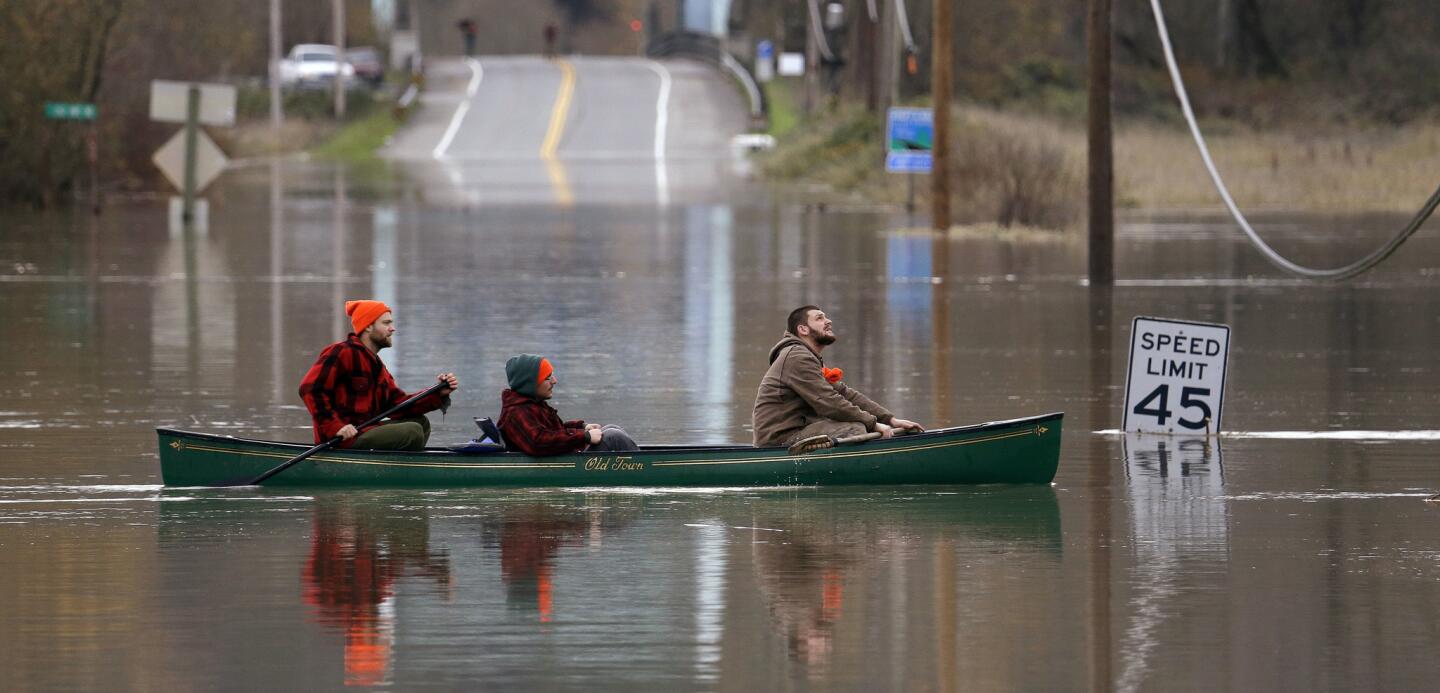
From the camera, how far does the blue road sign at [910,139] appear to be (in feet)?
133

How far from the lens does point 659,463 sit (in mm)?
12703

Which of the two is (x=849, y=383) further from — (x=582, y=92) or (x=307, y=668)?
(x=582, y=92)

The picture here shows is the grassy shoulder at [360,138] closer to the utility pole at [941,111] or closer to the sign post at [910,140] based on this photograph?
the sign post at [910,140]

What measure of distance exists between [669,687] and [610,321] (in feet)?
52.6

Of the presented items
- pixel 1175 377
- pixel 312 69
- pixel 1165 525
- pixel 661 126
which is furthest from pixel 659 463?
pixel 312 69

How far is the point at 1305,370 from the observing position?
65.0ft

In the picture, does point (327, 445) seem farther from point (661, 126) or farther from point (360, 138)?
point (661, 126)

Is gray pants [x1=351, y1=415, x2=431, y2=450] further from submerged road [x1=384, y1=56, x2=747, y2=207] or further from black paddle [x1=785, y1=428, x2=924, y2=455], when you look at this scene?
submerged road [x1=384, y1=56, x2=747, y2=207]

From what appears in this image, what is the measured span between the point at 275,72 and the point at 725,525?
6591cm

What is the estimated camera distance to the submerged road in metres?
55.7

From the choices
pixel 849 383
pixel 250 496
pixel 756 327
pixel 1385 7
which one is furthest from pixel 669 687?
pixel 1385 7

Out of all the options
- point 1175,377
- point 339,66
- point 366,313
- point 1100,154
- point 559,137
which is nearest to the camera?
point 366,313

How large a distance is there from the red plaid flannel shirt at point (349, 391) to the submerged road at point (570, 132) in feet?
118

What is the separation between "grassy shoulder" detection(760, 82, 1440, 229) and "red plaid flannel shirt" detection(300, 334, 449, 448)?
27.5 m
